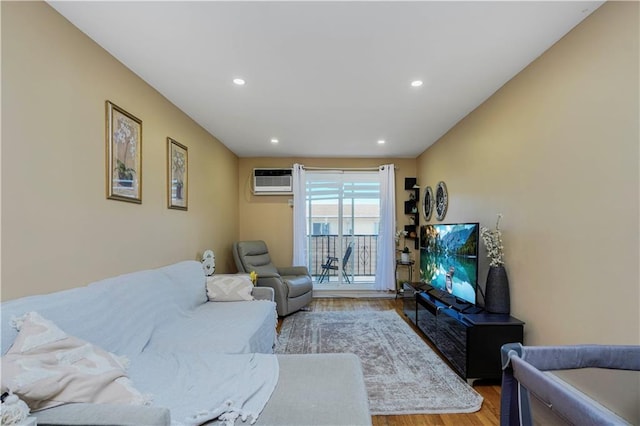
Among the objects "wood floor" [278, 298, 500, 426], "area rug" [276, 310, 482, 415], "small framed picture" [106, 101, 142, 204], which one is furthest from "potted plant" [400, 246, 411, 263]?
"small framed picture" [106, 101, 142, 204]

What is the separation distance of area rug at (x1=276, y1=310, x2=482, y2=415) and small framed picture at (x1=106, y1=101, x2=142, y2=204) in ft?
6.36

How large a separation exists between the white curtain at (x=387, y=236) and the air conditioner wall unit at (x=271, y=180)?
1629 millimetres

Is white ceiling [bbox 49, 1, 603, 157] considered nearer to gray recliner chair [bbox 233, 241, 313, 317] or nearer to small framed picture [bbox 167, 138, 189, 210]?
small framed picture [bbox 167, 138, 189, 210]

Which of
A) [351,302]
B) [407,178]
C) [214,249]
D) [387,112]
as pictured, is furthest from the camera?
[407,178]

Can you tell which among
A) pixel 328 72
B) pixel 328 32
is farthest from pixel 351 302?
pixel 328 32

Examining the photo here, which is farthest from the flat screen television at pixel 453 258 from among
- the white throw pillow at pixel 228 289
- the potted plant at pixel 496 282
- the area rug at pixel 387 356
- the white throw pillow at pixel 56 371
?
the white throw pillow at pixel 56 371

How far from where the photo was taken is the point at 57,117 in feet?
5.58

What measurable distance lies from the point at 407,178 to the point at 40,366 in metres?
5.09

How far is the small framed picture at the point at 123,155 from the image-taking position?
2105 millimetres

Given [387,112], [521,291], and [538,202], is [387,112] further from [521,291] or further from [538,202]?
[521,291]

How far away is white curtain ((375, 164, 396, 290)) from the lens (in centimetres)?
521

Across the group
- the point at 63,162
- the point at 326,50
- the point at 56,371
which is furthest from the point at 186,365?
the point at 326,50

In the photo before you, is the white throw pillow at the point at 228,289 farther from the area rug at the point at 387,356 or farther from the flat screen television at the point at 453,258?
the flat screen television at the point at 453,258

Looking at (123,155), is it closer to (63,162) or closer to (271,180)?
(63,162)
